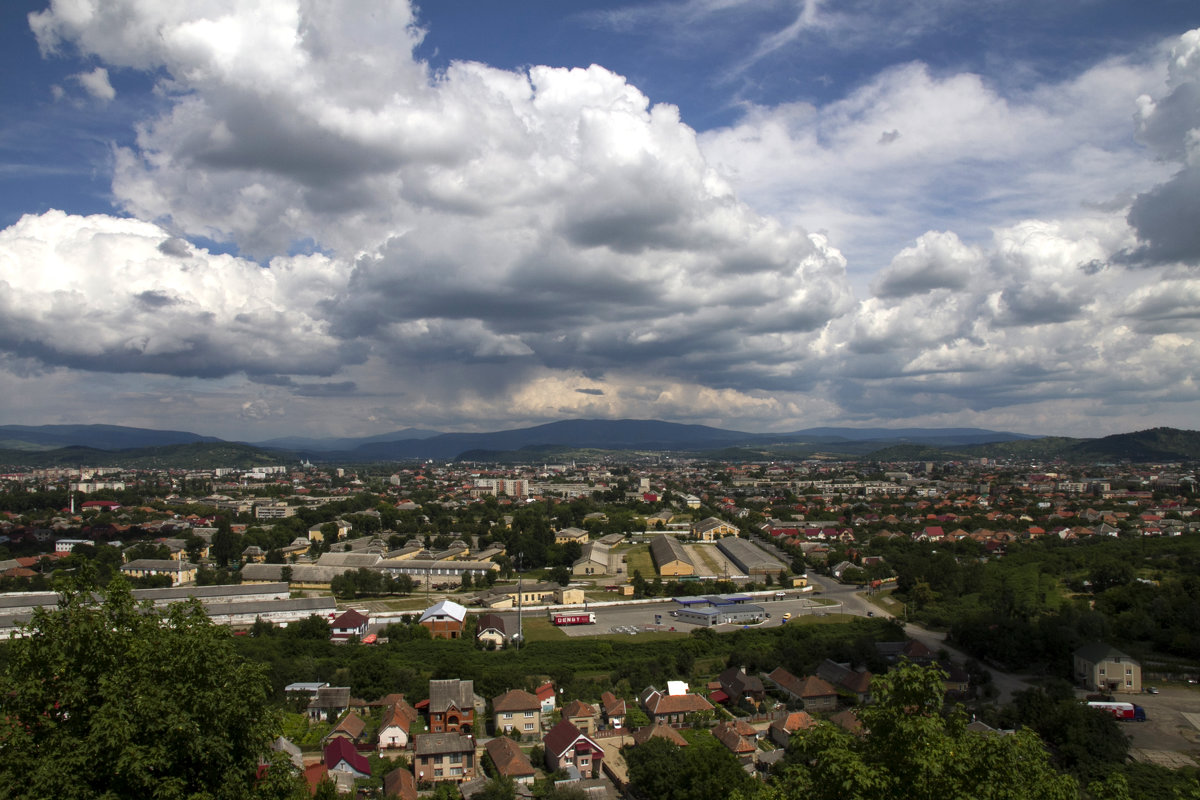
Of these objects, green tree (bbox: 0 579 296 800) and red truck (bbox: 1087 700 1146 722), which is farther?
red truck (bbox: 1087 700 1146 722)

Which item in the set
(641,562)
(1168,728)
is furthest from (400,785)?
(641,562)

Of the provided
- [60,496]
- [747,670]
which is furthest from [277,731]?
[60,496]

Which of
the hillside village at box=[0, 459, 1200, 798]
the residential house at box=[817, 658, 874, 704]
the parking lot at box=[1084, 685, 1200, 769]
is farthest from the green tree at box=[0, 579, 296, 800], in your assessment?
the parking lot at box=[1084, 685, 1200, 769]

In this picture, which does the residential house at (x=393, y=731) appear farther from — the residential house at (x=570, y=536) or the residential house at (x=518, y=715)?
the residential house at (x=570, y=536)

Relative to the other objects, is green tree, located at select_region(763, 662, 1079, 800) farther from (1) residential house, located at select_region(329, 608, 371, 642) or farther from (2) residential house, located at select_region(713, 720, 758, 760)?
(1) residential house, located at select_region(329, 608, 371, 642)

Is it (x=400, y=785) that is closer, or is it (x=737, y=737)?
(x=400, y=785)

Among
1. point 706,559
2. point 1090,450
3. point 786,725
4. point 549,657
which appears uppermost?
Result: point 1090,450

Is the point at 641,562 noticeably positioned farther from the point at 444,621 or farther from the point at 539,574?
the point at 444,621
